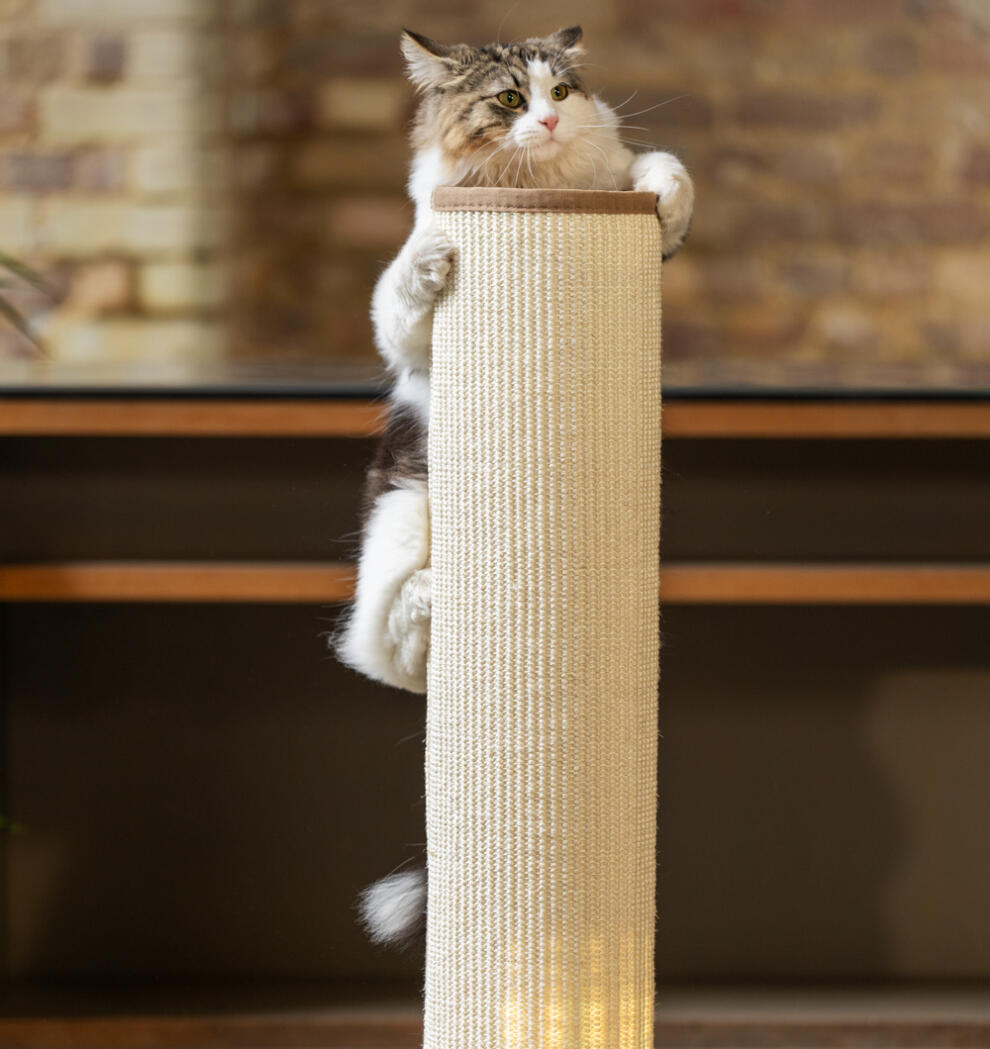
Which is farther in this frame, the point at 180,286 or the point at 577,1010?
the point at 180,286

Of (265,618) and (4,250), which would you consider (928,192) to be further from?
(4,250)

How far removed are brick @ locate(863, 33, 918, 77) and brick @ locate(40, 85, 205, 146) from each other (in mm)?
1077

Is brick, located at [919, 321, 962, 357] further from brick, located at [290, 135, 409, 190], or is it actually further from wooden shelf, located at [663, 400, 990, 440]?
brick, located at [290, 135, 409, 190]

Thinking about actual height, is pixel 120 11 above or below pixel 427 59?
above

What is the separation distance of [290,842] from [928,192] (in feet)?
4.88

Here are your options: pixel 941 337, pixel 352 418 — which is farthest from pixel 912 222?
pixel 352 418

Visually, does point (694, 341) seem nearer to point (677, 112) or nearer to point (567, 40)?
point (677, 112)

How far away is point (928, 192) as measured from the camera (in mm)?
1996

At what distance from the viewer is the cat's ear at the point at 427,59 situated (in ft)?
4.39

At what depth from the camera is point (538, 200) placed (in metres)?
1.22

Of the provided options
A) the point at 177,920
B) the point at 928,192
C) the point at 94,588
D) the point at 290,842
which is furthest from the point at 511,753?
the point at 928,192

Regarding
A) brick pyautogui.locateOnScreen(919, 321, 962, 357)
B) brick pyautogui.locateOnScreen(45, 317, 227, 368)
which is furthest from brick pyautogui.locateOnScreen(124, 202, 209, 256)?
brick pyautogui.locateOnScreen(919, 321, 962, 357)

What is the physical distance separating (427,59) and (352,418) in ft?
2.03

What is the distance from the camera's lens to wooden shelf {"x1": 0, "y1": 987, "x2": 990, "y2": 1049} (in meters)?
1.95
